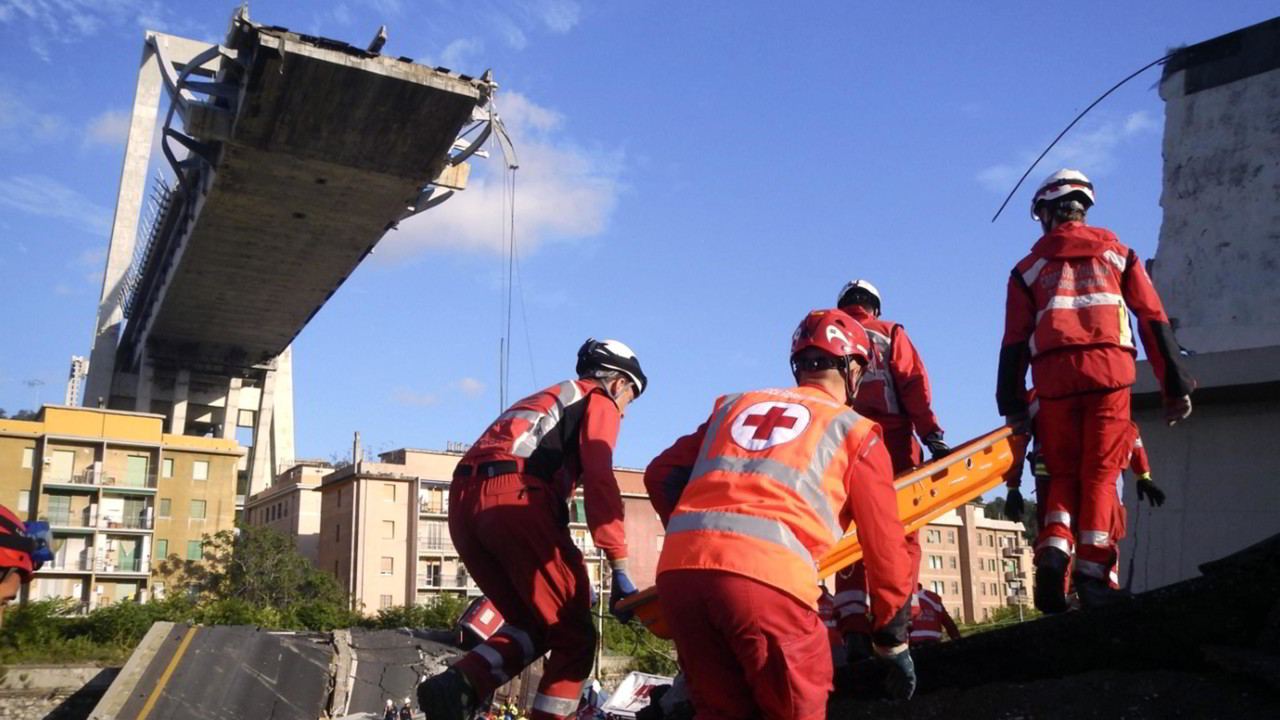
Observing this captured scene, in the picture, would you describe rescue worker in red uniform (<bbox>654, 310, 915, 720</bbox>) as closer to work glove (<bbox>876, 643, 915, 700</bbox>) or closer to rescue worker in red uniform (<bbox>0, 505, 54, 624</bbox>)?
work glove (<bbox>876, 643, 915, 700</bbox>)

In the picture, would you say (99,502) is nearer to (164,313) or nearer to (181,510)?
(181,510)

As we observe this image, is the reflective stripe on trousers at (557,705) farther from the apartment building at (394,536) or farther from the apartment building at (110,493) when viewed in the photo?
the apartment building at (394,536)

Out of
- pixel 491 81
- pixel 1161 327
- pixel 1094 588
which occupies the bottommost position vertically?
pixel 1094 588

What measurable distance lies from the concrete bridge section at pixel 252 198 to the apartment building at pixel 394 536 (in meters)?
9.87

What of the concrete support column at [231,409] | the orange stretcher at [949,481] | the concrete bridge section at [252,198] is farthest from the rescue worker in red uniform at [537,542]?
the concrete support column at [231,409]

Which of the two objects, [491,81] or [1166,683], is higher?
[491,81]

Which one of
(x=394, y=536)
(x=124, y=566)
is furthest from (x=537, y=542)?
(x=394, y=536)

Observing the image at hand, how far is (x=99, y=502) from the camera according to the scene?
60438 mm

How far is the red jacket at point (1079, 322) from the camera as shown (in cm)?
482

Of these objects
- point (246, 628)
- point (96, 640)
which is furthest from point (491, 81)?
point (246, 628)

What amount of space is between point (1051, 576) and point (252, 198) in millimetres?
48169

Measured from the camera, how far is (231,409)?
74125 mm

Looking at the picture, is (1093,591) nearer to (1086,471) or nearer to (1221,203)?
(1086,471)

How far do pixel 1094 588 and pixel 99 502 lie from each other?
64036mm
